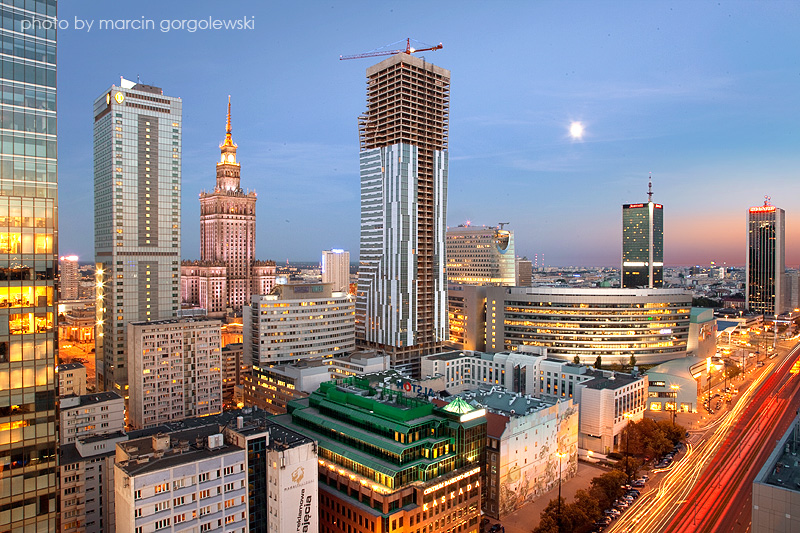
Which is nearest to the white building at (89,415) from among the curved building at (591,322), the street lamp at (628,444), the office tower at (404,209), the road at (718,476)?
the office tower at (404,209)

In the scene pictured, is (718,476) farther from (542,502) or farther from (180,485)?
(180,485)

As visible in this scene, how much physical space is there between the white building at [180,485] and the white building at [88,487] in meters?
17.9

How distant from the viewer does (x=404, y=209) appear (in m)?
149

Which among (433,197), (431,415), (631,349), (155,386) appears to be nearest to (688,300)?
(631,349)

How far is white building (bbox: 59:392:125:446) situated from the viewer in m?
87.7

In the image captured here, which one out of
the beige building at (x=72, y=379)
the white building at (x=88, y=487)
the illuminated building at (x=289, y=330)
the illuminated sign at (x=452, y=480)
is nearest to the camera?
the illuminated sign at (x=452, y=480)

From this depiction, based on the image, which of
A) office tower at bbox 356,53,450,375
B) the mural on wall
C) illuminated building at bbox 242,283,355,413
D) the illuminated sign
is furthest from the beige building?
the mural on wall

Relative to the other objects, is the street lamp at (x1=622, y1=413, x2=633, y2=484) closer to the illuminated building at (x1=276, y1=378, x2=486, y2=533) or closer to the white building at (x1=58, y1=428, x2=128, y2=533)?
the illuminated building at (x1=276, y1=378, x2=486, y2=533)

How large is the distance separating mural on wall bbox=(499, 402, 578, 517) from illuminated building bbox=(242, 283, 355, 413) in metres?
59.6

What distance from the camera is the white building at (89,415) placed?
87688 mm

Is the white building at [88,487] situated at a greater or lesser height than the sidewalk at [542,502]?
greater

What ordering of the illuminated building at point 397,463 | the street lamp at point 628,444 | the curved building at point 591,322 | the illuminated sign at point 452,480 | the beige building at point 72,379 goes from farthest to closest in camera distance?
1. the curved building at point 591,322
2. the beige building at point 72,379
3. the street lamp at point 628,444
4. the illuminated sign at point 452,480
5. the illuminated building at point 397,463

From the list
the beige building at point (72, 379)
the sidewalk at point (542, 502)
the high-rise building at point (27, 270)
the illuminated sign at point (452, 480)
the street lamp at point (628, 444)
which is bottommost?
the sidewalk at point (542, 502)

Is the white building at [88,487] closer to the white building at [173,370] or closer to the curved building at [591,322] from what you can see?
the white building at [173,370]
